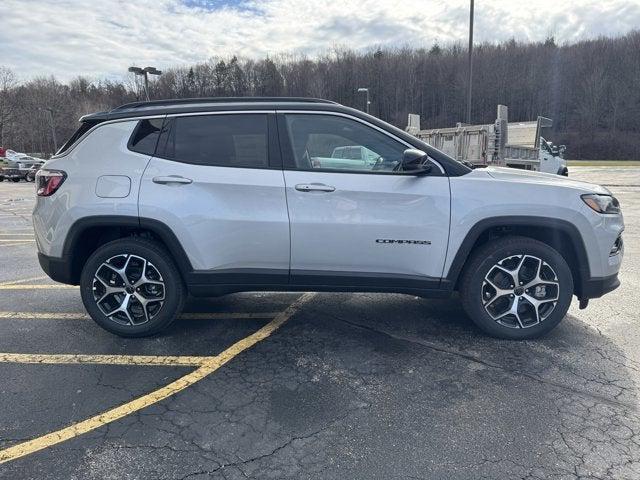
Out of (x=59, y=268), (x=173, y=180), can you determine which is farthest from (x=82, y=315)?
(x=173, y=180)

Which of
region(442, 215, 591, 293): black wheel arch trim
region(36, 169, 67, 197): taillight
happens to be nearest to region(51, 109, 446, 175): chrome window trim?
region(36, 169, 67, 197): taillight

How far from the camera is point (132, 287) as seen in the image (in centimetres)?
375

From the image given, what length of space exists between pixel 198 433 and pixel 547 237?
2968 mm

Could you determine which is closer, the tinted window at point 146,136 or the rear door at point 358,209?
the rear door at point 358,209

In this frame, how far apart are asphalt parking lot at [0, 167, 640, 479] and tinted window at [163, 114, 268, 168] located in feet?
4.93

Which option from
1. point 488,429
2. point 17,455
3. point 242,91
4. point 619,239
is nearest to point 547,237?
point 619,239

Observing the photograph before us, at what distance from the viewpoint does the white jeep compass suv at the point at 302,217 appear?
11.4 ft

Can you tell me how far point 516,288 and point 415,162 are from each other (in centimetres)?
133

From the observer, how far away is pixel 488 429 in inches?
102

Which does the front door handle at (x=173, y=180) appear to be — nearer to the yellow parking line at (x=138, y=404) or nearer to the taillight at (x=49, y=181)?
the taillight at (x=49, y=181)

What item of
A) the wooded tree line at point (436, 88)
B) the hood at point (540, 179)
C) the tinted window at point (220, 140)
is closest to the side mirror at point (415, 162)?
the hood at point (540, 179)

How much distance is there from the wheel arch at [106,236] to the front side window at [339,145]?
3.95 feet

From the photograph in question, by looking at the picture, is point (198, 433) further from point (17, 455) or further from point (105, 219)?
point (105, 219)

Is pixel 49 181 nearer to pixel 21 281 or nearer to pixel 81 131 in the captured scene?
pixel 81 131
